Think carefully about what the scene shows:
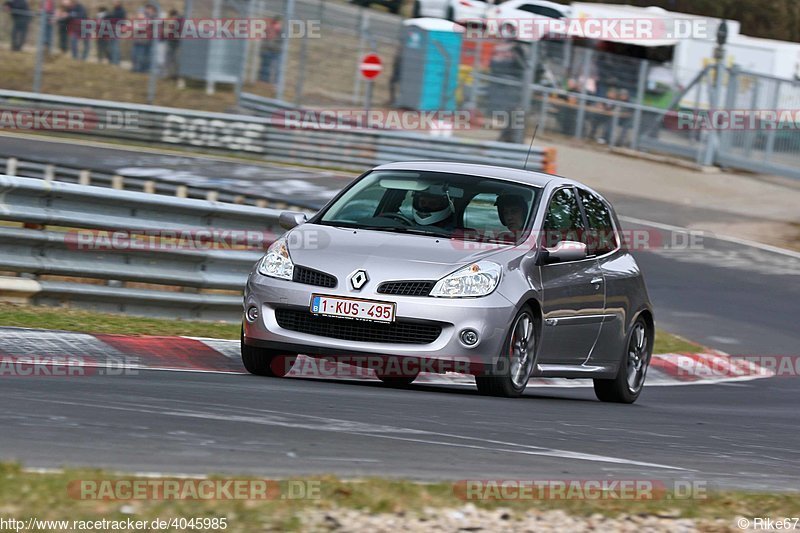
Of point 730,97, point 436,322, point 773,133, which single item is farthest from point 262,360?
point 730,97

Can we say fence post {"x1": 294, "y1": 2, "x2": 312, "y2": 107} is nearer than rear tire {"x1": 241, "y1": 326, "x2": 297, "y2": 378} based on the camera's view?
No

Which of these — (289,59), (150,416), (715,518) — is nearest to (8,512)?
(150,416)

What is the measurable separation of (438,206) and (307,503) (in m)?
4.63

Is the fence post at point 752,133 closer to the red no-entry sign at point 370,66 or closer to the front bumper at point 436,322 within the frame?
the red no-entry sign at point 370,66

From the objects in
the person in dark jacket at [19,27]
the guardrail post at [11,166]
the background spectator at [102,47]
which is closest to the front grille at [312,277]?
the guardrail post at [11,166]

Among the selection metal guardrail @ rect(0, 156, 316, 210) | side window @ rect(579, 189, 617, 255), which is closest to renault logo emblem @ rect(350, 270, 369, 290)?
side window @ rect(579, 189, 617, 255)

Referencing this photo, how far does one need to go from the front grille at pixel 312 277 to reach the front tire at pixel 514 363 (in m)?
1.09

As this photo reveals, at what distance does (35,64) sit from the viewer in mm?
29375

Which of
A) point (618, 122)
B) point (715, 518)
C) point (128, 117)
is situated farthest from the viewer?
point (618, 122)

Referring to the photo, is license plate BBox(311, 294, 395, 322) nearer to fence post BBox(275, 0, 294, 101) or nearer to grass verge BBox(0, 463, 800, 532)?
grass verge BBox(0, 463, 800, 532)

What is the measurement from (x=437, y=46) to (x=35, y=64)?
834cm

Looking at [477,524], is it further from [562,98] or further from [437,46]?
[562,98]

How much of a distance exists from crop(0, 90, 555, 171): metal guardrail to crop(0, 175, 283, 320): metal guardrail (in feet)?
54.0

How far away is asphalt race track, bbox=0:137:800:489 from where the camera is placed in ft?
18.0
